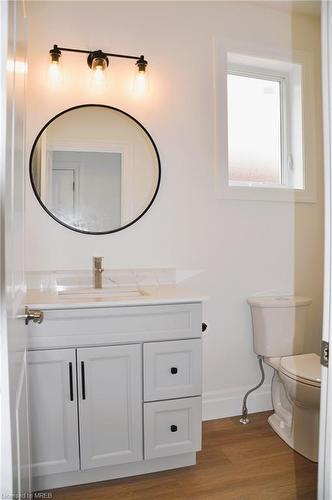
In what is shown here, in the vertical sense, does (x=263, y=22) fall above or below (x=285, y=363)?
above

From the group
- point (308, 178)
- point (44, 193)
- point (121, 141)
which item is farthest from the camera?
point (308, 178)

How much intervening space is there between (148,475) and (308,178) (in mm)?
2116

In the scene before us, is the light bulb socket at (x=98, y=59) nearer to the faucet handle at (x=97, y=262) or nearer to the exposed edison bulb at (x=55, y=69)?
the exposed edison bulb at (x=55, y=69)

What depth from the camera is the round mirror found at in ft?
6.43

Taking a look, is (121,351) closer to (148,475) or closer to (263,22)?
(148,475)

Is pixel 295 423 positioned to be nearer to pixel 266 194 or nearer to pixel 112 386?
pixel 112 386

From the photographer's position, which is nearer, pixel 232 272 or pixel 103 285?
pixel 103 285

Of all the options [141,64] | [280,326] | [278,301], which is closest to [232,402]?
[280,326]

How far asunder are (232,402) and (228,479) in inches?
25.3

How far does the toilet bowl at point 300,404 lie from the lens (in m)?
1.77

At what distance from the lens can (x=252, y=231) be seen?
2340 mm

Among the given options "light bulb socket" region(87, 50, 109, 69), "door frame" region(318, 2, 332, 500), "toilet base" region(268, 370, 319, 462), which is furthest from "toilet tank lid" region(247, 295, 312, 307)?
"light bulb socket" region(87, 50, 109, 69)

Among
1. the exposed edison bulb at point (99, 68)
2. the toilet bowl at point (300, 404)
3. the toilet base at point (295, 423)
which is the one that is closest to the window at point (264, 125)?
the exposed edison bulb at point (99, 68)

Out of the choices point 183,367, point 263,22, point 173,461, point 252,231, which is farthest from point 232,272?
point 263,22
